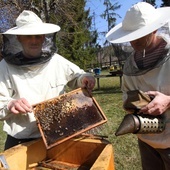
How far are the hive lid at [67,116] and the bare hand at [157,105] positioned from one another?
310 mm

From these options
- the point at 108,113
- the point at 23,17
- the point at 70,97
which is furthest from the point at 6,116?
the point at 108,113

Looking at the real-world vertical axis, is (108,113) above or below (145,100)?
below

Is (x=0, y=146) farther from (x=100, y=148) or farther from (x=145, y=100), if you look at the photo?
(x=145, y=100)

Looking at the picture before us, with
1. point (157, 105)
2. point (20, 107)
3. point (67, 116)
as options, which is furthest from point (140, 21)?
point (20, 107)

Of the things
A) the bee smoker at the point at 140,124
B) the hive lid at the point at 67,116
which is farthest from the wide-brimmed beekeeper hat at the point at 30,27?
the bee smoker at the point at 140,124

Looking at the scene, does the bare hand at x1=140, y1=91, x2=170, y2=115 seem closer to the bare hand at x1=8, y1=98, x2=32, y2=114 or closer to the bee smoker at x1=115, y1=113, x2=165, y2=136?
the bee smoker at x1=115, y1=113, x2=165, y2=136

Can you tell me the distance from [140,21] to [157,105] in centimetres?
50

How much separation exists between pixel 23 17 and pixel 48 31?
0.78 feet

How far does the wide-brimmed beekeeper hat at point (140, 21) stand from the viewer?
57.6 inches

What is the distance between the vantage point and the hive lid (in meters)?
1.54

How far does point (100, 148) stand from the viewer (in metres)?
1.55

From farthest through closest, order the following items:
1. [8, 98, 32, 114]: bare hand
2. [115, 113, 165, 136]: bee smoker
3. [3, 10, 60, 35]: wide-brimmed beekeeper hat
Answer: [3, 10, 60, 35]: wide-brimmed beekeeper hat, [8, 98, 32, 114]: bare hand, [115, 113, 165, 136]: bee smoker

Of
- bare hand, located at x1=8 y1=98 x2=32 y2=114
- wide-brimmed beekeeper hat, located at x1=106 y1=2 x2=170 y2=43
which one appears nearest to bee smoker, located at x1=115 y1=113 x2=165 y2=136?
wide-brimmed beekeeper hat, located at x1=106 y1=2 x2=170 y2=43

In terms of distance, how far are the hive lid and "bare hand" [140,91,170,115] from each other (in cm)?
31
